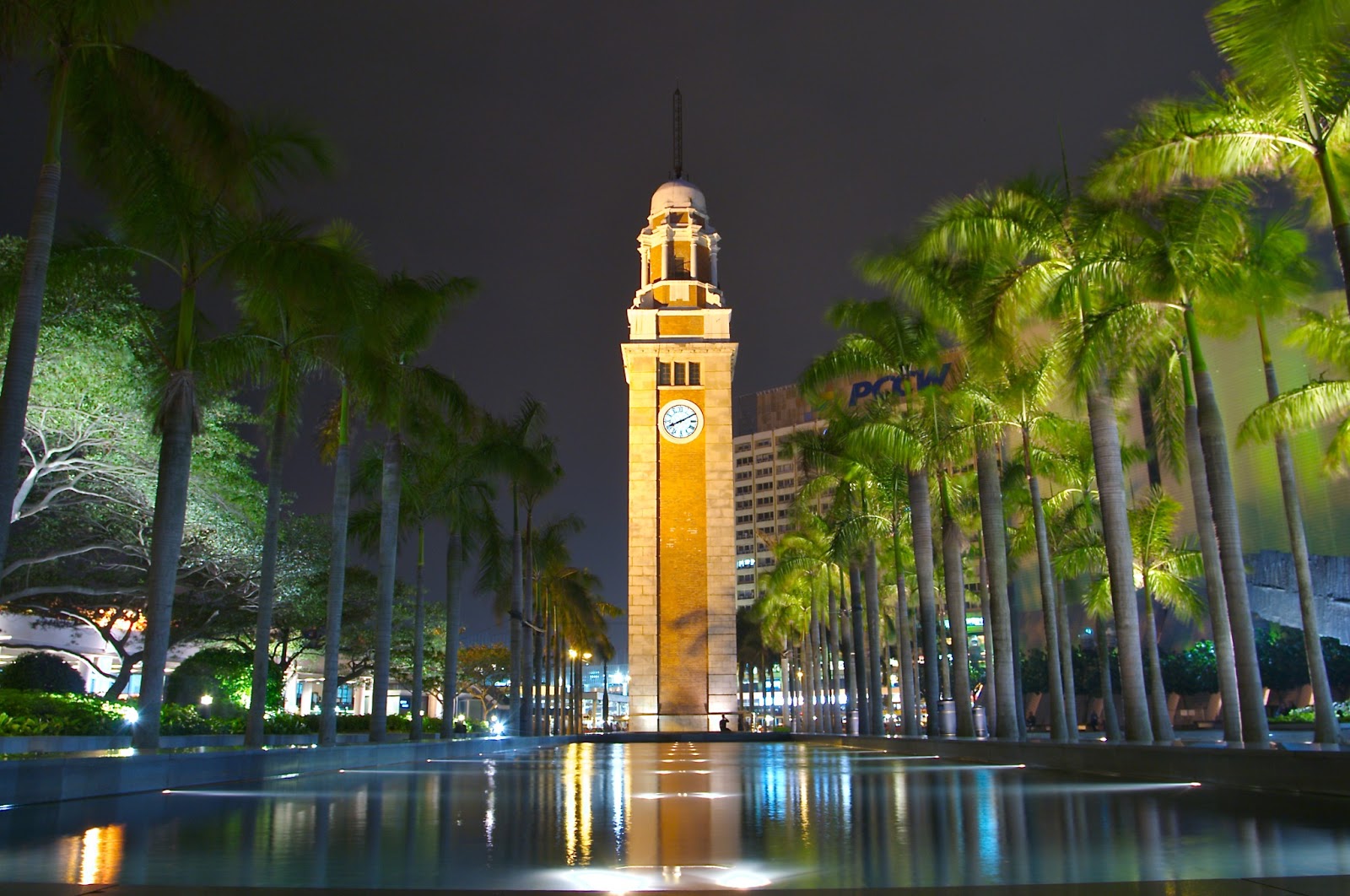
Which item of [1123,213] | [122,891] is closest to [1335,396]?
[1123,213]

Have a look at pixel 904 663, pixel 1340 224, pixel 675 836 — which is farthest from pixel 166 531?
pixel 904 663

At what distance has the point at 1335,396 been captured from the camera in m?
18.4

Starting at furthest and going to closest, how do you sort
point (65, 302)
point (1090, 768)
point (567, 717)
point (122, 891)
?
point (567, 717), point (65, 302), point (1090, 768), point (122, 891)

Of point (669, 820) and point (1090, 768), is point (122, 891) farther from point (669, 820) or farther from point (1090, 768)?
point (1090, 768)

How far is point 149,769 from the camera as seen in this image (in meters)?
12.6

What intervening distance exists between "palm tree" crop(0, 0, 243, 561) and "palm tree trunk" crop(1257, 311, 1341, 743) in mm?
15669

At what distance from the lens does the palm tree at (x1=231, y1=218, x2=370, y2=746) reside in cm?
1653

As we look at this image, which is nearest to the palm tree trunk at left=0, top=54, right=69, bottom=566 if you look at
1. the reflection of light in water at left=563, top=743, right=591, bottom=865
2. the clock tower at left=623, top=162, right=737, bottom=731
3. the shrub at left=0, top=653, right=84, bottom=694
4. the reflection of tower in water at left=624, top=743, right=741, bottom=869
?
the reflection of light in water at left=563, top=743, right=591, bottom=865

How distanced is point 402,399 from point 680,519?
3751 cm

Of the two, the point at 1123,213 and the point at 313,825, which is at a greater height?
the point at 1123,213

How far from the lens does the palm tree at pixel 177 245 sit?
48.1 ft

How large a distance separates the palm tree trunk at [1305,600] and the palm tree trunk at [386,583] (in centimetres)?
1660

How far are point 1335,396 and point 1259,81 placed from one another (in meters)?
7.46

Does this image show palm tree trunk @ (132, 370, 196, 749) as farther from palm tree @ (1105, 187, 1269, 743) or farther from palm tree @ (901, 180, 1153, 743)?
palm tree @ (1105, 187, 1269, 743)
